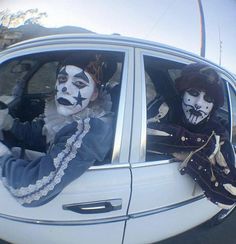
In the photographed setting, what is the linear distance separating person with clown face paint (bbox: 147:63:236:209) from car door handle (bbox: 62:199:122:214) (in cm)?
38

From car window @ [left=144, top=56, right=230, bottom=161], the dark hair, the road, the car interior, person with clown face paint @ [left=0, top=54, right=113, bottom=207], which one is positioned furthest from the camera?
the road

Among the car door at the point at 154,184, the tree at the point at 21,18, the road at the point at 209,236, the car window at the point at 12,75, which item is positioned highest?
the tree at the point at 21,18

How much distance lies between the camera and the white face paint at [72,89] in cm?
226

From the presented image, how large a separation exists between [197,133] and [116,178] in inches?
25.5

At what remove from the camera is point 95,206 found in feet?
7.25

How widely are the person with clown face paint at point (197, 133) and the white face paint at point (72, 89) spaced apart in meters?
0.41

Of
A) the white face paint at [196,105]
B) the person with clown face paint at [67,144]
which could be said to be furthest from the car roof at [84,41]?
the white face paint at [196,105]

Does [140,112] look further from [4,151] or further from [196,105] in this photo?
[4,151]

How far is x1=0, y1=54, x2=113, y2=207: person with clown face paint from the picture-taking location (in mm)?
2080

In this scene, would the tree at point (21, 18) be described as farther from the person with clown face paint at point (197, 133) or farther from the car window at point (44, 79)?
the person with clown face paint at point (197, 133)

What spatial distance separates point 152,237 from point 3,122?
3.63 feet

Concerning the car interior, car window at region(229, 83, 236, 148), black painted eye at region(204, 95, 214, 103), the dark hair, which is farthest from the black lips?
car window at region(229, 83, 236, 148)

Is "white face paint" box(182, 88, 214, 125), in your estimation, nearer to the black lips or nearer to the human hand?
the black lips

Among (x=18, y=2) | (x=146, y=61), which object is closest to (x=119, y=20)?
(x=146, y=61)
